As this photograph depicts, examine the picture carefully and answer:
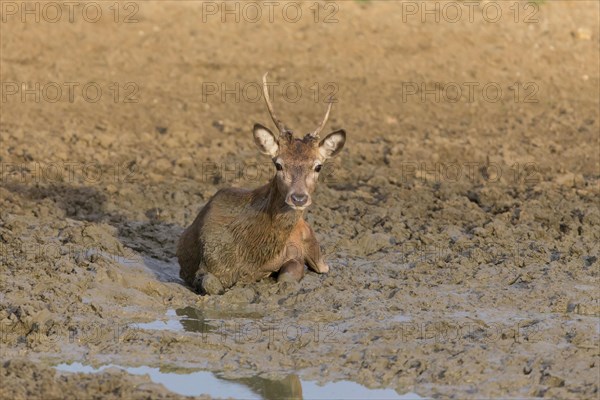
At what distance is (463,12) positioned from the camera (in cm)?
2006

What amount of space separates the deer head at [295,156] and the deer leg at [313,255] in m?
0.70

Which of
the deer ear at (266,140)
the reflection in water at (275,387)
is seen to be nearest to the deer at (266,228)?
the deer ear at (266,140)

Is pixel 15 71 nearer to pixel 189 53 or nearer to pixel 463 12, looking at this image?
pixel 189 53

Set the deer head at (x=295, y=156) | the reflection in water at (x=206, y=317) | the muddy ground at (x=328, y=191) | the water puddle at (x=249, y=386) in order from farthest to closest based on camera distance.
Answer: the deer head at (x=295, y=156) < the reflection in water at (x=206, y=317) < the muddy ground at (x=328, y=191) < the water puddle at (x=249, y=386)

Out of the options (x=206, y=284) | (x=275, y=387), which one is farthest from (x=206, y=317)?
(x=275, y=387)

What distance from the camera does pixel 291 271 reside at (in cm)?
1094

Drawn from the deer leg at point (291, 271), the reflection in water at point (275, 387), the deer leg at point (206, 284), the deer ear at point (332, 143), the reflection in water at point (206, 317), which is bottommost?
the reflection in water at point (275, 387)

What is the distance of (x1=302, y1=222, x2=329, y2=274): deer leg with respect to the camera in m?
11.3

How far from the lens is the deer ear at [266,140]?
10.9m

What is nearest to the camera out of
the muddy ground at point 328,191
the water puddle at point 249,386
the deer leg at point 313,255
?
the water puddle at point 249,386

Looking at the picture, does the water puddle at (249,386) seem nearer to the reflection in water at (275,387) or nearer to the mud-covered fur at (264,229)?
the reflection in water at (275,387)

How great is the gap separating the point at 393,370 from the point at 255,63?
10260 millimetres

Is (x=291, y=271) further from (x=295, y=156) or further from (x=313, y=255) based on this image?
(x=295, y=156)

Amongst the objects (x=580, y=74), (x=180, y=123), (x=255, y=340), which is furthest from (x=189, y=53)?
(x=255, y=340)
